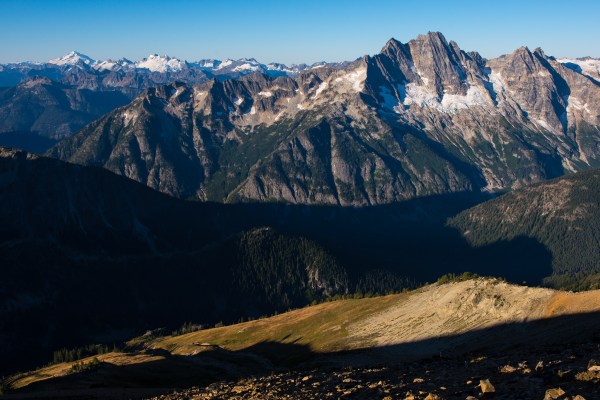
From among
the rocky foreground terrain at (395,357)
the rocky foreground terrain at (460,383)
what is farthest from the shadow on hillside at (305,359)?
the rocky foreground terrain at (460,383)

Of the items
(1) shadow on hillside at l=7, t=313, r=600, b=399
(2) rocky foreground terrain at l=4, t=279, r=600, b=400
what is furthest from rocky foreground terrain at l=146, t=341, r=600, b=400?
(1) shadow on hillside at l=7, t=313, r=600, b=399

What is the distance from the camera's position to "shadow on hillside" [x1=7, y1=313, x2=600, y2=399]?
84.2m

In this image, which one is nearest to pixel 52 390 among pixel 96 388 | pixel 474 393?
pixel 96 388

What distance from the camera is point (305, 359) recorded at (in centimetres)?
13712

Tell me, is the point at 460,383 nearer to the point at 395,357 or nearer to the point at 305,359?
the point at 395,357

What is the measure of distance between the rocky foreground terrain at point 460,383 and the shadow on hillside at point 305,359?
36.1 feet

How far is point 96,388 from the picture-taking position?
300 feet

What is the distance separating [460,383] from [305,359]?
97992 millimetres

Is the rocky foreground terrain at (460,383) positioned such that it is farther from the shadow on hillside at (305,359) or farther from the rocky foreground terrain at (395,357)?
the shadow on hillside at (305,359)

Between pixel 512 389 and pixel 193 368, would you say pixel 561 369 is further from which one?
pixel 193 368

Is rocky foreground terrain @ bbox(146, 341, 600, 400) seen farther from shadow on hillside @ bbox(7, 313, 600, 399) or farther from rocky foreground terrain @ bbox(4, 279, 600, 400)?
shadow on hillside @ bbox(7, 313, 600, 399)

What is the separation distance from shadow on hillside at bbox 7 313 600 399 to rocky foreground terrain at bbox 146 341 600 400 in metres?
11.0

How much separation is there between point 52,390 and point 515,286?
98448 millimetres

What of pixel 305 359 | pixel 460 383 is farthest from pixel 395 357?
pixel 460 383
